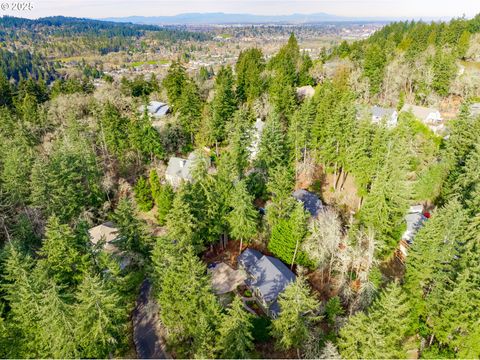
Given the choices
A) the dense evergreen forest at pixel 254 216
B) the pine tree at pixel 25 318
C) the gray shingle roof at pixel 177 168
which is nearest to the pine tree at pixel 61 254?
the dense evergreen forest at pixel 254 216

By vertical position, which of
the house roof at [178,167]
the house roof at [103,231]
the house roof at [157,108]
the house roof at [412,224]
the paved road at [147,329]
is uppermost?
the house roof at [157,108]

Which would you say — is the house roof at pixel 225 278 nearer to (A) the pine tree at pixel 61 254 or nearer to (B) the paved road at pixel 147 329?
(B) the paved road at pixel 147 329

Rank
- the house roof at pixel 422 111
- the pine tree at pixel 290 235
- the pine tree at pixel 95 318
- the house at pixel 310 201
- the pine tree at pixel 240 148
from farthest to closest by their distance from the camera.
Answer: the house roof at pixel 422 111 < the pine tree at pixel 240 148 < the house at pixel 310 201 < the pine tree at pixel 290 235 < the pine tree at pixel 95 318

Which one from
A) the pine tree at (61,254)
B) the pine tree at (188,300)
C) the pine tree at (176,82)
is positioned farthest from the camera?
the pine tree at (176,82)

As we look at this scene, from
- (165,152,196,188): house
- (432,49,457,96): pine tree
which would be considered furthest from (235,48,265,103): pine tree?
(432,49,457,96): pine tree

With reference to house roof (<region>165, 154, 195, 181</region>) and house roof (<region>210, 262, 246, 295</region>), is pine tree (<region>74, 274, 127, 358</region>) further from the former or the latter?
house roof (<region>165, 154, 195, 181</region>)

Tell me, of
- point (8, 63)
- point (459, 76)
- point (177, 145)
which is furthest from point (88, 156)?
point (8, 63)

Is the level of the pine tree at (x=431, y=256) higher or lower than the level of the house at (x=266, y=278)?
higher
